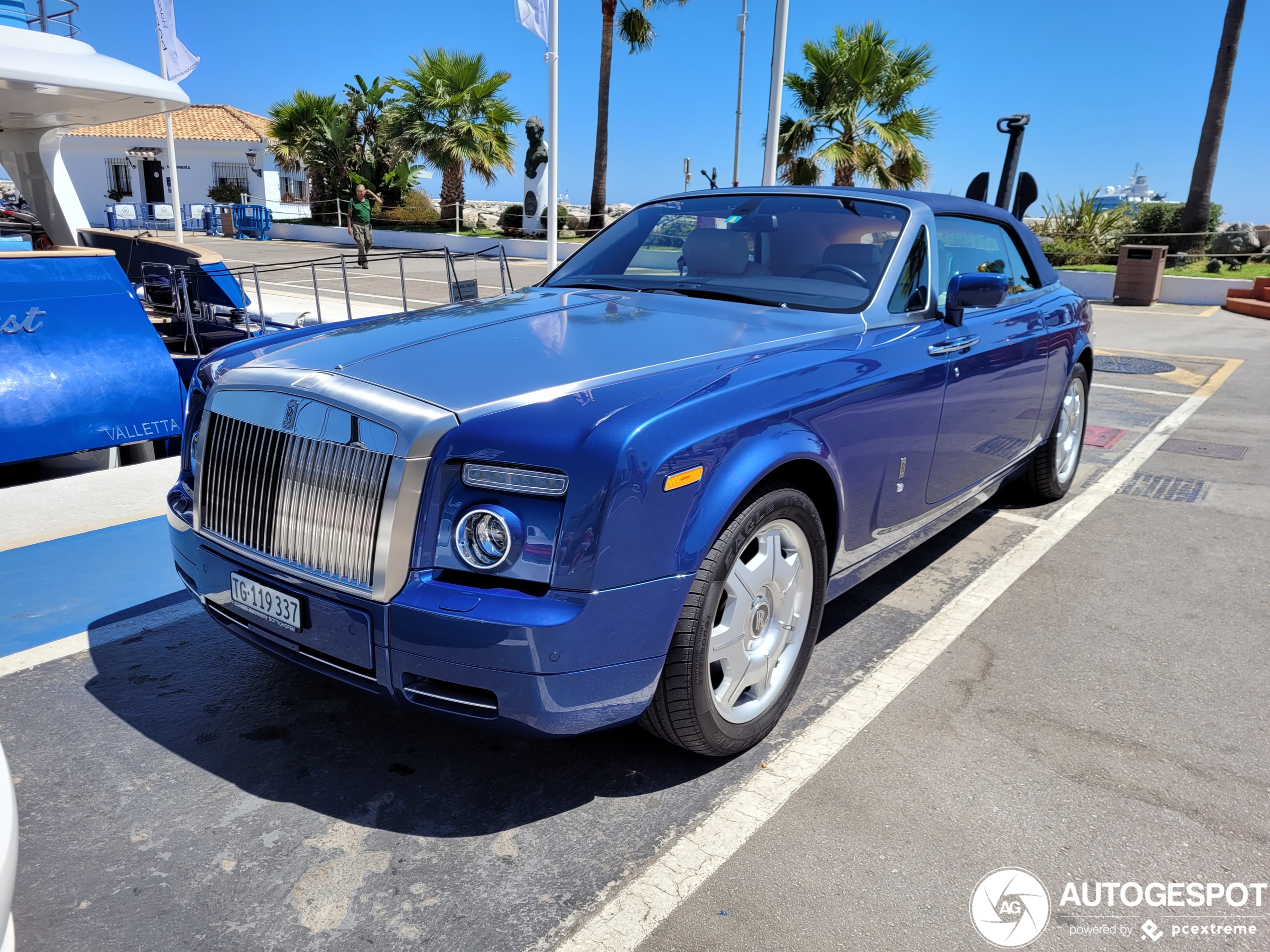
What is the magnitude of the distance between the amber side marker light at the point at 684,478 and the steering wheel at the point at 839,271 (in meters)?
1.52

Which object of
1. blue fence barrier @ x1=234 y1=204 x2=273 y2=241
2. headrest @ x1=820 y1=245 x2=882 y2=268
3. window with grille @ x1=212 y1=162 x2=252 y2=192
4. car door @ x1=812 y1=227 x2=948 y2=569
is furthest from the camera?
window with grille @ x1=212 y1=162 x2=252 y2=192

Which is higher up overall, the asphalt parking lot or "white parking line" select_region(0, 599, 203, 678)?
the asphalt parking lot

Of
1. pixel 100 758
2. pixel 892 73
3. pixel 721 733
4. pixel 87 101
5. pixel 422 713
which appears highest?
pixel 892 73

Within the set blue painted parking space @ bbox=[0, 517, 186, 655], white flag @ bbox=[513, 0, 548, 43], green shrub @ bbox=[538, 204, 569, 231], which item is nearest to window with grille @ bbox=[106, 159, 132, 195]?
green shrub @ bbox=[538, 204, 569, 231]

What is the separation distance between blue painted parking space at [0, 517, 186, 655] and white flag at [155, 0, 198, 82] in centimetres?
1331

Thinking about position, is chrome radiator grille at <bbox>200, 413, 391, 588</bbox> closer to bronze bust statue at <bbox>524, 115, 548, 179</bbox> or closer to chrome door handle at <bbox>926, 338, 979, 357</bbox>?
chrome door handle at <bbox>926, 338, 979, 357</bbox>

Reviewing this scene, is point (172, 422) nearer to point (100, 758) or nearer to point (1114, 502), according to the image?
point (100, 758)

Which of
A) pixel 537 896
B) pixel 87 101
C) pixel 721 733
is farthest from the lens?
pixel 87 101

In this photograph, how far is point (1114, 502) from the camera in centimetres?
561

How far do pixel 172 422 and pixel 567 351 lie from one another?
4012mm

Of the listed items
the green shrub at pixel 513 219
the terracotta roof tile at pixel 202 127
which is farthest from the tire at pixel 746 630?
the terracotta roof tile at pixel 202 127

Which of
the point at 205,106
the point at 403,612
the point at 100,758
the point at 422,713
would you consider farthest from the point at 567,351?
the point at 205,106

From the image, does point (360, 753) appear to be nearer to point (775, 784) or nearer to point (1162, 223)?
point (775, 784)

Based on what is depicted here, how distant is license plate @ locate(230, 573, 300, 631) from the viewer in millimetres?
2463
